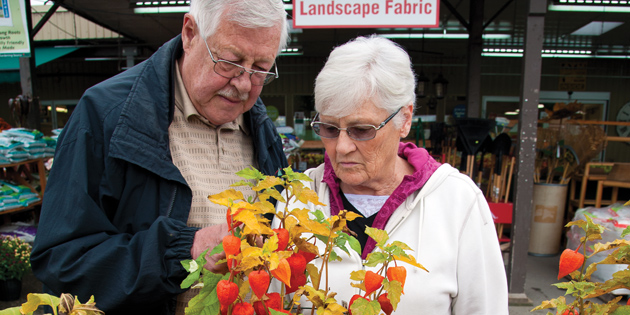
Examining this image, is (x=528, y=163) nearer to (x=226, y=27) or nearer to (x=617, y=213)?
(x=617, y=213)

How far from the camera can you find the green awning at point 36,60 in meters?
8.69

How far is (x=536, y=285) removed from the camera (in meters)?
4.36

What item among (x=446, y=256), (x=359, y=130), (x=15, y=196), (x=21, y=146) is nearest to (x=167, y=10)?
(x=21, y=146)

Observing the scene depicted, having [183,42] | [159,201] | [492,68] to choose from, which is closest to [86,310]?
[159,201]

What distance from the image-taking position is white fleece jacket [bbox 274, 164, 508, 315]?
1.16 meters

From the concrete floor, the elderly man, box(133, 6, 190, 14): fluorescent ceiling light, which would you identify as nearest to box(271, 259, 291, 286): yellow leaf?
the elderly man

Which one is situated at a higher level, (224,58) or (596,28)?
(596,28)

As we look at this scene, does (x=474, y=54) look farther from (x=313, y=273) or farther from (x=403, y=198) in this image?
(x=313, y=273)

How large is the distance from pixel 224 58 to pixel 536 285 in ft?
14.9

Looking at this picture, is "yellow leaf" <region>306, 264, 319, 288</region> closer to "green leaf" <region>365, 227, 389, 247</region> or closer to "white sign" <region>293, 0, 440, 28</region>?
"green leaf" <region>365, 227, 389, 247</region>

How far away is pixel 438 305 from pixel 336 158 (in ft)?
1.80

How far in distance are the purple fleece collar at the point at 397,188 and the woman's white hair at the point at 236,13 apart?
55 centimetres

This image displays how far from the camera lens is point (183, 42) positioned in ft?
4.28

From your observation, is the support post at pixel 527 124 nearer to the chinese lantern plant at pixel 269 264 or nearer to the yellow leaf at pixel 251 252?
the chinese lantern plant at pixel 269 264
